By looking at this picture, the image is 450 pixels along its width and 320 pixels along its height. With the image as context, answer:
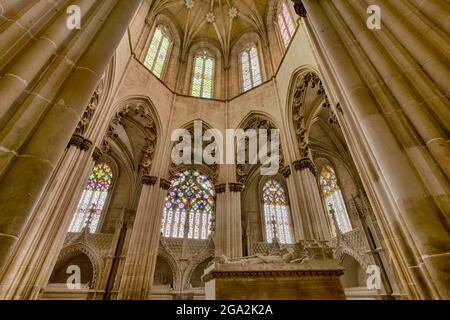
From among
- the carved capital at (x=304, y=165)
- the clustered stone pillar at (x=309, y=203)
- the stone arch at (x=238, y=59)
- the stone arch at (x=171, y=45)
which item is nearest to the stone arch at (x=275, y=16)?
the stone arch at (x=238, y=59)

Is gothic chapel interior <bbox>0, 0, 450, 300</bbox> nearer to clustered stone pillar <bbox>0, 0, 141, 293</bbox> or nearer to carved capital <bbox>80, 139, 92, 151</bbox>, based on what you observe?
clustered stone pillar <bbox>0, 0, 141, 293</bbox>

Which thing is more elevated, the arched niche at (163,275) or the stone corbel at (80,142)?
the stone corbel at (80,142)

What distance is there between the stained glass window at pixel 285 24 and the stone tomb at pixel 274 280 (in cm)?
903

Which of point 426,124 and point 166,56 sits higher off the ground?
point 166,56

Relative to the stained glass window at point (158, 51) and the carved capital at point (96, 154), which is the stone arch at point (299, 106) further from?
the carved capital at point (96, 154)

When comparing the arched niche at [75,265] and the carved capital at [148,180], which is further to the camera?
the arched niche at [75,265]

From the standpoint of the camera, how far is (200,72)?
12258 millimetres

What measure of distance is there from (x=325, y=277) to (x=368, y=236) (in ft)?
30.5

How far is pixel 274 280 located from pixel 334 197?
39.0 ft

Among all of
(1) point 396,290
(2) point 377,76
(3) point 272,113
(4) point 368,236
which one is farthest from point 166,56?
(1) point 396,290

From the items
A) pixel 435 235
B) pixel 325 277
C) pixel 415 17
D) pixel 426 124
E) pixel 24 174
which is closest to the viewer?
pixel 435 235

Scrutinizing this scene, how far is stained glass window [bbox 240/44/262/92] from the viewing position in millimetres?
11137

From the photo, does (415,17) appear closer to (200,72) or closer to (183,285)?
(200,72)

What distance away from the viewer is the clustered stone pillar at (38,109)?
163 centimetres
